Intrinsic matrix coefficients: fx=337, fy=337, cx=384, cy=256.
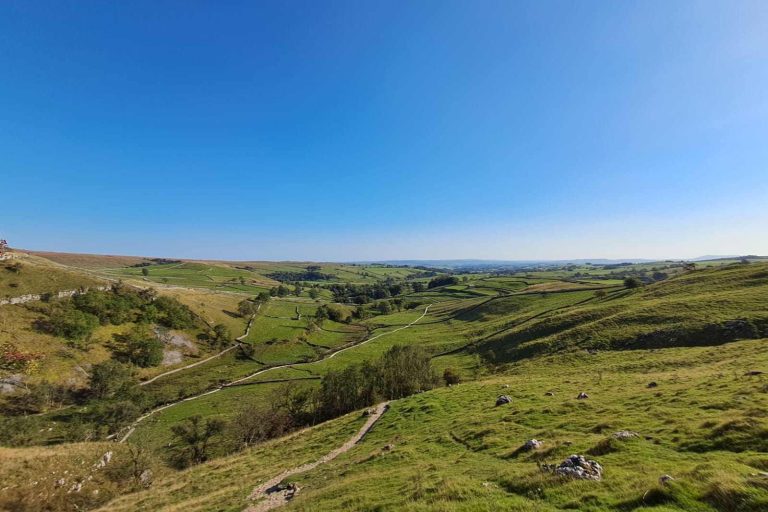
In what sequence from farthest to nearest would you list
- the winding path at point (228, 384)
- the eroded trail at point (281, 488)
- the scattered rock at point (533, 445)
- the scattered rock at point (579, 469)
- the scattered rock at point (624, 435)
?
1. the winding path at point (228, 384)
2. the eroded trail at point (281, 488)
3. the scattered rock at point (533, 445)
4. the scattered rock at point (624, 435)
5. the scattered rock at point (579, 469)

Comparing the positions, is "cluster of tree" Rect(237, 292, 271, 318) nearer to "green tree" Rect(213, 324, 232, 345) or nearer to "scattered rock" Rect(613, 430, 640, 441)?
"green tree" Rect(213, 324, 232, 345)

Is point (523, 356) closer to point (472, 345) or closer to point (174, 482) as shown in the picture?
point (472, 345)

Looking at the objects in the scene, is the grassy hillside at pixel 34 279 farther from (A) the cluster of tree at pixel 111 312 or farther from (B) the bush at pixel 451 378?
(B) the bush at pixel 451 378

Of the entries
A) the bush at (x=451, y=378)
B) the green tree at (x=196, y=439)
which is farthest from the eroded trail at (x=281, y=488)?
the bush at (x=451, y=378)

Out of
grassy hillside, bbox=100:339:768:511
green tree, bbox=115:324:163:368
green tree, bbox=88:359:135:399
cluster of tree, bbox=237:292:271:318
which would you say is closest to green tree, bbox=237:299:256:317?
cluster of tree, bbox=237:292:271:318

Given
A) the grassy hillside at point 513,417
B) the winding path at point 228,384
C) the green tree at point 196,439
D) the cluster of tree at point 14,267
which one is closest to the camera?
the grassy hillside at point 513,417

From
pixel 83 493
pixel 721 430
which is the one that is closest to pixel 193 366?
pixel 83 493
